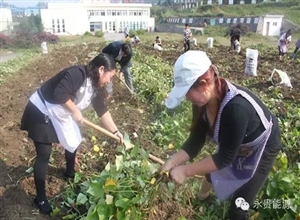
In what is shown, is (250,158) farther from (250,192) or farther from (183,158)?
(183,158)

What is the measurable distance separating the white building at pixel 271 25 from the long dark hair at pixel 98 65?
1208 inches

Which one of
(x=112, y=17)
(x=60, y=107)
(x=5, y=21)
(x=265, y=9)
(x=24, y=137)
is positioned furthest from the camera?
(x=112, y=17)

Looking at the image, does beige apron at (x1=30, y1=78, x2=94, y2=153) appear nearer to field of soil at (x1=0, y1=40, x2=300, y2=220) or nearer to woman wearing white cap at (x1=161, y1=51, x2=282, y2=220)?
field of soil at (x1=0, y1=40, x2=300, y2=220)

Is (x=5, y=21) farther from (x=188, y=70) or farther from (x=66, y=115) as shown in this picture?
(x=188, y=70)

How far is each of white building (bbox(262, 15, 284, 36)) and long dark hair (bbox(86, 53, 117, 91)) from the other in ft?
101

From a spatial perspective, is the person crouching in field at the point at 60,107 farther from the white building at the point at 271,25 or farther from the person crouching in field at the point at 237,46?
the white building at the point at 271,25

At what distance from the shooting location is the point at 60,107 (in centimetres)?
282

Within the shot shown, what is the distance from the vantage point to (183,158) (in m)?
2.40

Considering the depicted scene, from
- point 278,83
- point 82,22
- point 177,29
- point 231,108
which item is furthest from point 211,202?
point 82,22

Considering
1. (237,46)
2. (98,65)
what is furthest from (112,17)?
(98,65)

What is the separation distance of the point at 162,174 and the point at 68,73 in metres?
1.10

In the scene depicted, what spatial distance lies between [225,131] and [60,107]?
1.50 meters

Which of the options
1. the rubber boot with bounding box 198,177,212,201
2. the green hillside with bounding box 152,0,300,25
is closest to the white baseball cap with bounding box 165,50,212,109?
the rubber boot with bounding box 198,177,212,201

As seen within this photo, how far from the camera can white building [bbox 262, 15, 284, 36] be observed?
30750 millimetres
